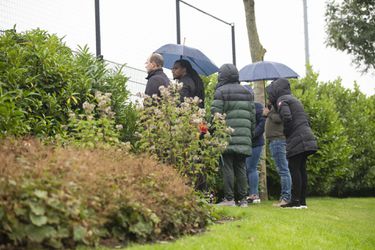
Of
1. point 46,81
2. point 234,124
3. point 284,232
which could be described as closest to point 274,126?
point 234,124

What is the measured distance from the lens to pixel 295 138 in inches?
341

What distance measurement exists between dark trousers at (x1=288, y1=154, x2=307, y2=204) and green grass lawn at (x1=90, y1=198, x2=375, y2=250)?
325mm

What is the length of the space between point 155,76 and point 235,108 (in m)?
1.23

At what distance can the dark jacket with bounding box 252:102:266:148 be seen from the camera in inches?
382

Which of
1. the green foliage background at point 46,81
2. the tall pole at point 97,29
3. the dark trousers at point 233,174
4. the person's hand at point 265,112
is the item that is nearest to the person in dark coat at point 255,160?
the person's hand at point 265,112

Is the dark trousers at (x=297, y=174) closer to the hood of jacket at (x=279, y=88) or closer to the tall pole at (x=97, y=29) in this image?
the hood of jacket at (x=279, y=88)

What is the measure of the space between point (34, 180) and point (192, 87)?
4969mm

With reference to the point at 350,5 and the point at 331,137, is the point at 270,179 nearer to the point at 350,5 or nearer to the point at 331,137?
the point at 331,137

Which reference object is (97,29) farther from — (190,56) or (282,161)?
(282,161)

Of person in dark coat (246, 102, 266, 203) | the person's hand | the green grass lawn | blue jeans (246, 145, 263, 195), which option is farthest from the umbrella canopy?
the green grass lawn

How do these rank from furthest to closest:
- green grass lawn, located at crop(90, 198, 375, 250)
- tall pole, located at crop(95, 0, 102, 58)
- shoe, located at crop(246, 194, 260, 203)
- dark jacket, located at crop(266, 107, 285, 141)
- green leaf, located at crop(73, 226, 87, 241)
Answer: shoe, located at crop(246, 194, 260, 203) → dark jacket, located at crop(266, 107, 285, 141) → tall pole, located at crop(95, 0, 102, 58) → green grass lawn, located at crop(90, 198, 375, 250) → green leaf, located at crop(73, 226, 87, 241)

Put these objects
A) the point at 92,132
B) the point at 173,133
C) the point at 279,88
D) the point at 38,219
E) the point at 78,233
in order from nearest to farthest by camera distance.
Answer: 1. the point at 38,219
2. the point at 78,233
3. the point at 92,132
4. the point at 173,133
5. the point at 279,88

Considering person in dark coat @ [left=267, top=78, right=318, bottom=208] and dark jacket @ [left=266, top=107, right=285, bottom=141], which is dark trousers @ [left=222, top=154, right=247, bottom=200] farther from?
dark jacket @ [left=266, top=107, right=285, bottom=141]

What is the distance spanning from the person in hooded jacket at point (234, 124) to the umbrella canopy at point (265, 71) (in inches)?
55.9
